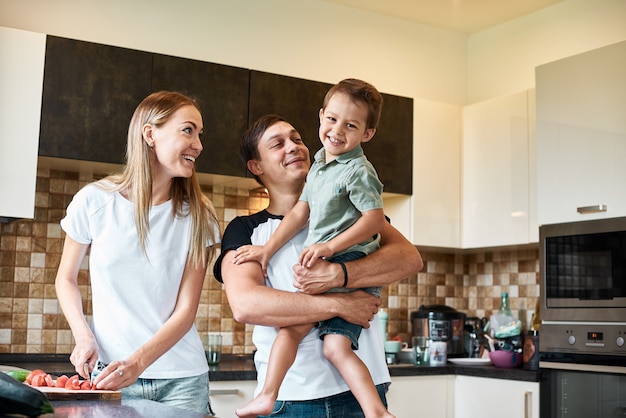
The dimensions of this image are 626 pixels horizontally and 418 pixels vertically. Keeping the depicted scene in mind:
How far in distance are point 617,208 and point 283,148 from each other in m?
1.83

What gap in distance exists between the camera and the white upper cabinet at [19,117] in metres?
3.20

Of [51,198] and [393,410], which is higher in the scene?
[51,198]

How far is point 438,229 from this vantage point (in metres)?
4.28

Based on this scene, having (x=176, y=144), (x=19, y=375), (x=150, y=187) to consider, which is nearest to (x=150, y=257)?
(x=150, y=187)

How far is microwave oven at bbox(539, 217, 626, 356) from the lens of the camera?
11.2ft

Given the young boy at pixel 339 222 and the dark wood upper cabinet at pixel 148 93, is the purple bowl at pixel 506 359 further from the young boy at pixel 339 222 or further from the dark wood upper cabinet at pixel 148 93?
the young boy at pixel 339 222

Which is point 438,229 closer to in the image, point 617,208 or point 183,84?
point 617,208

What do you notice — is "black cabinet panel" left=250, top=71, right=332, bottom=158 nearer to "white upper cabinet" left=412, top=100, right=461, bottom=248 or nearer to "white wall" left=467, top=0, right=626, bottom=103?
"white upper cabinet" left=412, top=100, right=461, bottom=248

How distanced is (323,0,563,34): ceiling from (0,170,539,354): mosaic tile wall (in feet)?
3.98

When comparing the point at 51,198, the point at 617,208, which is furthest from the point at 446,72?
the point at 51,198

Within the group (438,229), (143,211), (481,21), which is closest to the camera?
(143,211)

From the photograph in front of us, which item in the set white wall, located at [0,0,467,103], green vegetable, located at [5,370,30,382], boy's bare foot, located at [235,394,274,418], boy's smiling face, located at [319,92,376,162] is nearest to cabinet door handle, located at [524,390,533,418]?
white wall, located at [0,0,467,103]

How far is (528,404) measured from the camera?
12.0 feet

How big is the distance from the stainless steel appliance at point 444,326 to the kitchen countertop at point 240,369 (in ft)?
0.70
